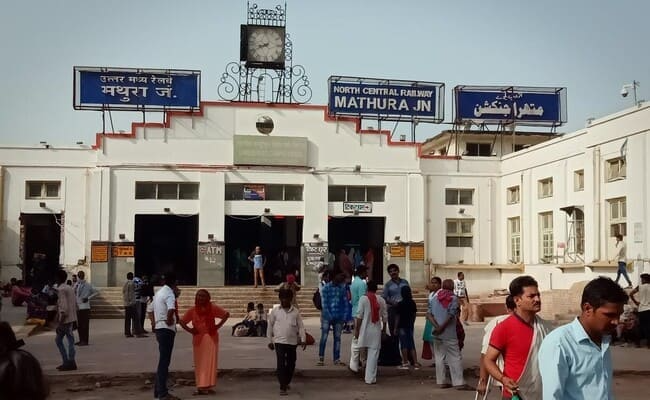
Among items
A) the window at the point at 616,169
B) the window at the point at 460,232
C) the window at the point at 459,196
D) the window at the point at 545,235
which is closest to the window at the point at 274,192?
the window at the point at 459,196

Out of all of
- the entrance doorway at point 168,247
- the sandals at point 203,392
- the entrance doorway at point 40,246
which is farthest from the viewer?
the entrance doorway at point 168,247

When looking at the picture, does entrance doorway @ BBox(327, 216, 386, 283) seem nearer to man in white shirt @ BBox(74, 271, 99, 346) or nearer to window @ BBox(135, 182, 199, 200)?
window @ BBox(135, 182, 199, 200)

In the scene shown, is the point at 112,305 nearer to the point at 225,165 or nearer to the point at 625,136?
the point at 225,165

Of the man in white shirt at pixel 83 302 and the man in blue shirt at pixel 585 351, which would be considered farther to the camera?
the man in white shirt at pixel 83 302

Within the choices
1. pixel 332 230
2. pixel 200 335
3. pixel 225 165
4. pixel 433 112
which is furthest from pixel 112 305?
pixel 200 335

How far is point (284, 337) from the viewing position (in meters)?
11.5

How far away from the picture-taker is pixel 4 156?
30.2m

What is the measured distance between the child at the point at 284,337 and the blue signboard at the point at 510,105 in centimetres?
2413

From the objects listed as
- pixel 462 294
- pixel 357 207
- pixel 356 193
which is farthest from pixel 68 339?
pixel 356 193

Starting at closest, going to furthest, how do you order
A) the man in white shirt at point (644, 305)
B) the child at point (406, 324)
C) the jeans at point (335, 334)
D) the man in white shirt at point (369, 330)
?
the man in white shirt at point (369, 330) → the child at point (406, 324) → the jeans at point (335, 334) → the man in white shirt at point (644, 305)

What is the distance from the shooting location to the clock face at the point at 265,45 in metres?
33.3

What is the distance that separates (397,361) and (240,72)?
2116 cm

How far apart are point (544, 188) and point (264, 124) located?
10.8 metres

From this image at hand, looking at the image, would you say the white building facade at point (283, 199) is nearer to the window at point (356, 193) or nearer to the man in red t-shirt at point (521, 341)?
the window at point (356, 193)
